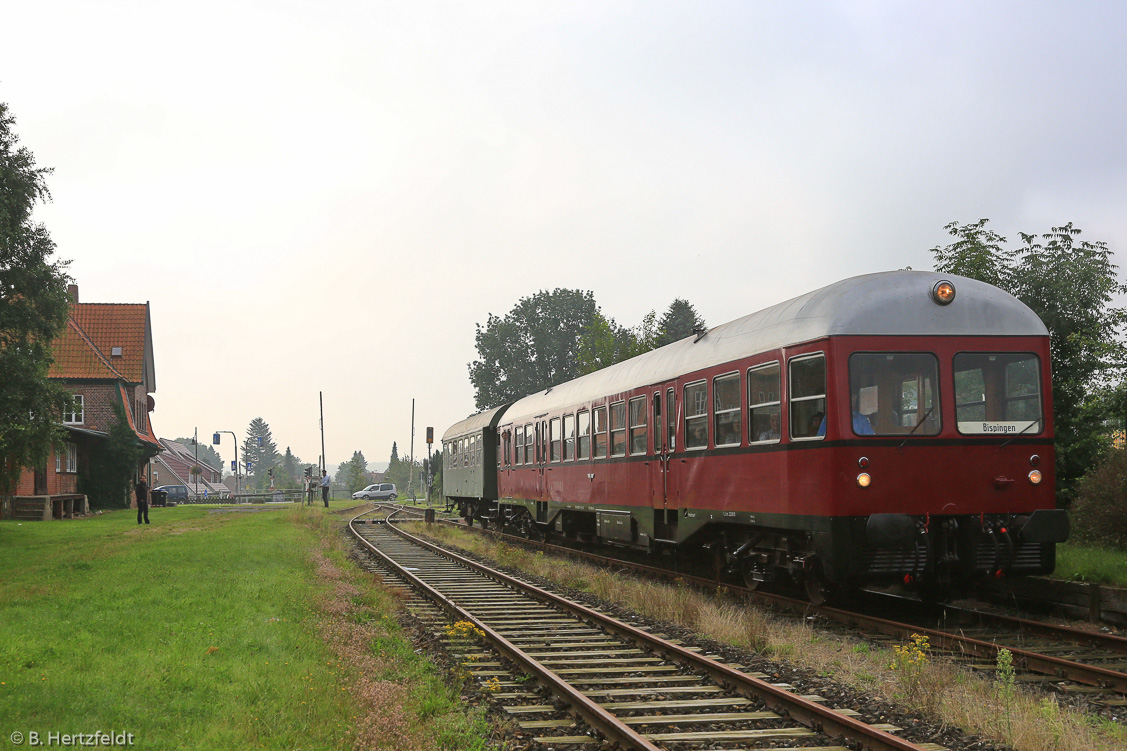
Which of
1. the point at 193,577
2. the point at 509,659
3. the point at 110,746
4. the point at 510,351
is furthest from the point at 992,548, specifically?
the point at 510,351

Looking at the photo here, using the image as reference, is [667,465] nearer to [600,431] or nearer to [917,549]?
[600,431]

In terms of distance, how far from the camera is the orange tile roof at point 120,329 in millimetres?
48969

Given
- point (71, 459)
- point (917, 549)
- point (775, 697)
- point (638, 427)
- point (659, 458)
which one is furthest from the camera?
point (71, 459)

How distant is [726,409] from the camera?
40.5ft

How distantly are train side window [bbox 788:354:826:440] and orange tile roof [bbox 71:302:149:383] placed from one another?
4384 cm

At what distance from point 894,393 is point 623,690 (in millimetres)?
4650

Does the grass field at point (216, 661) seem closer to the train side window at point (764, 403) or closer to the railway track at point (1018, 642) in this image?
the railway track at point (1018, 642)

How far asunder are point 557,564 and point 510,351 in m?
68.3

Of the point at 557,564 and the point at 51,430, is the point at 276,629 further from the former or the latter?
the point at 51,430

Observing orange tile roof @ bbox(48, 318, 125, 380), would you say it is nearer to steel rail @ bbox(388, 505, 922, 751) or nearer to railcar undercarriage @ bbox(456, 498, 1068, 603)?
steel rail @ bbox(388, 505, 922, 751)

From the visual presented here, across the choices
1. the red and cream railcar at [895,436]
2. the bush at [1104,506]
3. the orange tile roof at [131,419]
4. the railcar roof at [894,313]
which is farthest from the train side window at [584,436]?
the orange tile roof at [131,419]

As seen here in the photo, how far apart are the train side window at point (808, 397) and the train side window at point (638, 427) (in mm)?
4794

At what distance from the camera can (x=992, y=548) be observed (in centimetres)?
1022

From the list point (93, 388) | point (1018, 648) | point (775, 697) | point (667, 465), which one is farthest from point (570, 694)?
point (93, 388)
